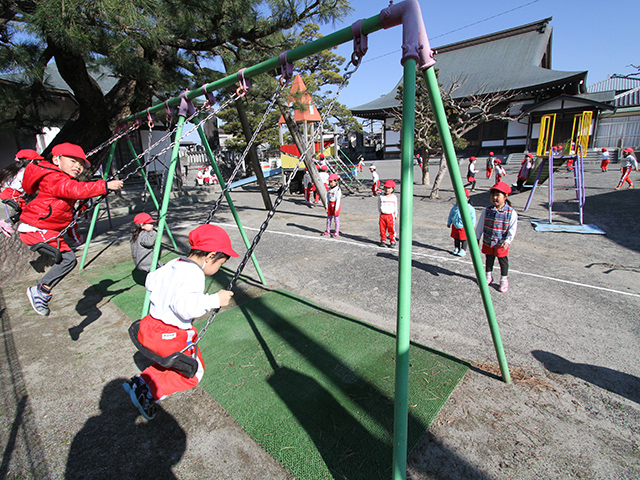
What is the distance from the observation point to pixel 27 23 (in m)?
3.94

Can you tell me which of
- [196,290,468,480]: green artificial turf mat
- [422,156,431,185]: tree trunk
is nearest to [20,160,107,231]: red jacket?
[196,290,468,480]: green artificial turf mat

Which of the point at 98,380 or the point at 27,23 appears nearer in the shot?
the point at 98,380

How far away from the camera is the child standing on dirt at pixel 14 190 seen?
354cm

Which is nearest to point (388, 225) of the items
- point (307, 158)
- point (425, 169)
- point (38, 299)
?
point (307, 158)

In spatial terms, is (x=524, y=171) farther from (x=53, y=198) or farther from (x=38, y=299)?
(x=38, y=299)

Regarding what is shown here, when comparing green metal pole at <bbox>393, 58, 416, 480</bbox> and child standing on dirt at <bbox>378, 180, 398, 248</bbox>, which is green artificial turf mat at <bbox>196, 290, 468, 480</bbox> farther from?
child standing on dirt at <bbox>378, 180, 398, 248</bbox>

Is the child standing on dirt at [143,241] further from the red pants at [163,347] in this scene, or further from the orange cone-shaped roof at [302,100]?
the orange cone-shaped roof at [302,100]

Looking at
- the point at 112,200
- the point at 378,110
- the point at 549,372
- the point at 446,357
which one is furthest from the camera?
the point at 378,110

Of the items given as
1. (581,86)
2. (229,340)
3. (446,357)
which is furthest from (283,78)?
(581,86)

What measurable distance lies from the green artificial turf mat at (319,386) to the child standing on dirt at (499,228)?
6.62ft

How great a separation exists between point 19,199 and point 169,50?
11.4ft

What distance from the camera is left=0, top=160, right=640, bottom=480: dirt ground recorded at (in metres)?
2.11

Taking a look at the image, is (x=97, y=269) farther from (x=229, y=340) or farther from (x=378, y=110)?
(x=378, y=110)

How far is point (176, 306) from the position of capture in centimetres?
205
